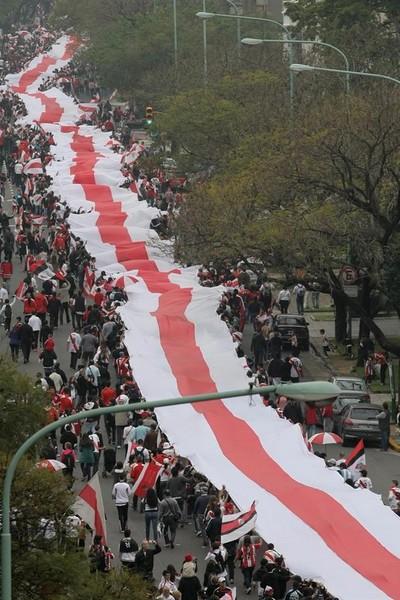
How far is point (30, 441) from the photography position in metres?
18.8

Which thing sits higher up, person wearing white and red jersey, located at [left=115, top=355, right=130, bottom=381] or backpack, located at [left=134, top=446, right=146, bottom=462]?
backpack, located at [left=134, top=446, right=146, bottom=462]

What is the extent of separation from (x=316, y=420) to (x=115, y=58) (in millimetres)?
59158

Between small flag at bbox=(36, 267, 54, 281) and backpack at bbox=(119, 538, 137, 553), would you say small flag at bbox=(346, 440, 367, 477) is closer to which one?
backpack at bbox=(119, 538, 137, 553)

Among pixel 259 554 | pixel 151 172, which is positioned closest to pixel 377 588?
pixel 259 554

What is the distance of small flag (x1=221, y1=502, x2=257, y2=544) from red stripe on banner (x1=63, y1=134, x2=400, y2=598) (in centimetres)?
75

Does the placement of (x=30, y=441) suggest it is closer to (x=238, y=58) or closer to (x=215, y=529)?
(x=215, y=529)

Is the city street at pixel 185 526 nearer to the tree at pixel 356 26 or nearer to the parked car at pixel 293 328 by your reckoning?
the parked car at pixel 293 328

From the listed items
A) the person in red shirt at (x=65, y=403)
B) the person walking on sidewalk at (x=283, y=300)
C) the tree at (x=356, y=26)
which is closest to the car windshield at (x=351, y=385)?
the person in red shirt at (x=65, y=403)

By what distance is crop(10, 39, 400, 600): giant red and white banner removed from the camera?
28.1 metres

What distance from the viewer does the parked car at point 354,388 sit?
42.8 m

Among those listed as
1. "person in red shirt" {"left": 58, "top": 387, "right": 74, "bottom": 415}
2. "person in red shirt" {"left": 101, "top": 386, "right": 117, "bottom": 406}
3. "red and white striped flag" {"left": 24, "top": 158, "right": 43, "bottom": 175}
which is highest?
"person in red shirt" {"left": 58, "top": 387, "right": 74, "bottom": 415}

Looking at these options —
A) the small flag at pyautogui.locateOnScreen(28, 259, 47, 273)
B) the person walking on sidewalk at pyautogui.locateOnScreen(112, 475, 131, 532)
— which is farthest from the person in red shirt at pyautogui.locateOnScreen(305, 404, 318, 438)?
the small flag at pyautogui.locateOnScreen(28, 259, 47, 273)

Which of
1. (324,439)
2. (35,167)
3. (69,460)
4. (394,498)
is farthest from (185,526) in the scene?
(35,167)

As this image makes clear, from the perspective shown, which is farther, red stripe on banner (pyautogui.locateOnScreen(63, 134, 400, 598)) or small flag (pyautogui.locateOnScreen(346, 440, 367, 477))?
small flag (pyautogui.locateOnScreen(346, 440, 367, 477))
